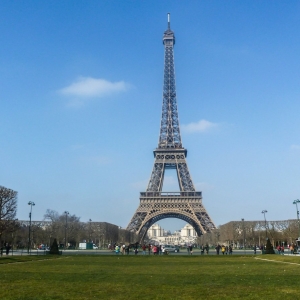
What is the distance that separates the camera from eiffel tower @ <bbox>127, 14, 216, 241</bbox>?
95750 mm

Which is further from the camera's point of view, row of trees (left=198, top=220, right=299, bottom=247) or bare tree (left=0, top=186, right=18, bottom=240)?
row of trees (left=198, top=220, right=299, bottom=247)

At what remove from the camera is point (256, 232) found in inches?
3413

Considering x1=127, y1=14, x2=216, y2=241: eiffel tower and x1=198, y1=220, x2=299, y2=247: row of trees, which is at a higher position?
x1=127, y1=14, x2=216, y2=241: eiffel tower

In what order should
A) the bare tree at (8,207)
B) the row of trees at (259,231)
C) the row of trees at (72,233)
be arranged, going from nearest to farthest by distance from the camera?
the bare tree at (8,207), the row of trees at (259,231), the row of trees at (72,233)

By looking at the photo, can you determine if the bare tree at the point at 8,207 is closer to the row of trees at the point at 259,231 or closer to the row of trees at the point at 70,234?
the row of trees at the point at 70,234

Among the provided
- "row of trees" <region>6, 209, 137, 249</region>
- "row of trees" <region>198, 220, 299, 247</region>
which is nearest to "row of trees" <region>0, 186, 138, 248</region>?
"row of trees" <region>6, 209, 137, 249</region>

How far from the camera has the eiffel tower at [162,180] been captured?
314 ft

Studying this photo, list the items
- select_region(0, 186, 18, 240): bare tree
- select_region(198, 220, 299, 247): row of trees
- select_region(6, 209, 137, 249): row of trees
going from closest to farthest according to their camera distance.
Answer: select_region(0, 186, 18, 240): bare tree → select_region(198, 220, 299, 247): row of trees → select_region(6, 209, 137, 249): row of trees

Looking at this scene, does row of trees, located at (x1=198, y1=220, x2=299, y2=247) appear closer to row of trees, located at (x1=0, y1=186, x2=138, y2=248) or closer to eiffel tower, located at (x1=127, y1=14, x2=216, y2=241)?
eiffel tower, located at (x1=127, y1=14, x2=216, y2=241)

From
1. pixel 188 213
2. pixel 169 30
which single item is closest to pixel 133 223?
pixel 188 213

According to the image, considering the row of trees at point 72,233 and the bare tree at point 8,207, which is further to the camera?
the row of trees at point 72,233

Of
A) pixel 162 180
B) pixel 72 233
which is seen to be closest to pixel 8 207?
pixel 72 233

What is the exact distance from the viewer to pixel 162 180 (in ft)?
334

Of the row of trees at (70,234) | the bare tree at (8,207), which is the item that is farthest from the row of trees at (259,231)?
the bare tree at (8,207)
